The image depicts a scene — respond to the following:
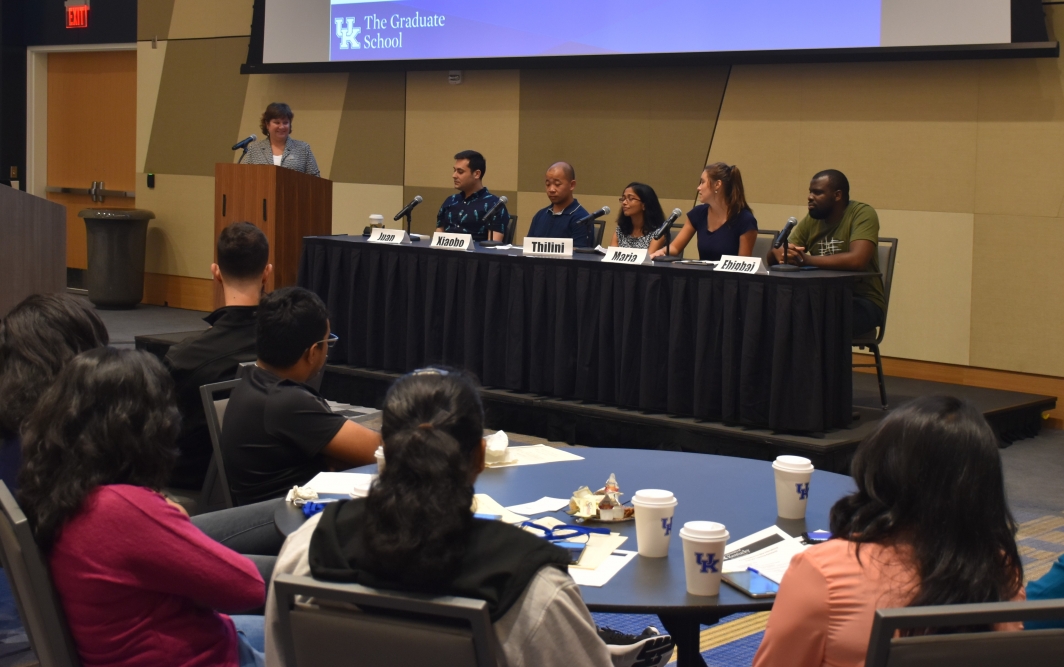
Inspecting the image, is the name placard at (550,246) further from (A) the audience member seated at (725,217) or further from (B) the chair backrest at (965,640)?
(B) the chair backrest at (965,640)

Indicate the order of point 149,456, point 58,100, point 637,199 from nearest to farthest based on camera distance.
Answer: point 149,456 < point 637,199 < point 58,100

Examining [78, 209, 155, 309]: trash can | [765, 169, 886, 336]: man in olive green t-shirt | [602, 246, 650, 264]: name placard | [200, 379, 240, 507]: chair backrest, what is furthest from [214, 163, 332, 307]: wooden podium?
[200, 379, 240, 507]: chair backrest

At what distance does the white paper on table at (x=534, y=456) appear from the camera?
239 cm

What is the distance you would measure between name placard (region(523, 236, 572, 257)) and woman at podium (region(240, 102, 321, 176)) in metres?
2.22

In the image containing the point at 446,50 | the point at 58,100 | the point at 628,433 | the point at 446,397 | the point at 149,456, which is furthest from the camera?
the point at 58,100

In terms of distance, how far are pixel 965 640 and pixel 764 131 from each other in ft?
18.2

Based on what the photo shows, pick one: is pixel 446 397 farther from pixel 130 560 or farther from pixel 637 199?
pixel 637 199

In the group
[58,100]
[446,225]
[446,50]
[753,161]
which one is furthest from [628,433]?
[58,100]

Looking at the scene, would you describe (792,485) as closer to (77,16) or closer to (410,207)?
(410,207)

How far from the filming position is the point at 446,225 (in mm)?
6156

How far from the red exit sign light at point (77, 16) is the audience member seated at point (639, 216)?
641 cm

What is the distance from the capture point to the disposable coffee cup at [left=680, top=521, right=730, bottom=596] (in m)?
1.56

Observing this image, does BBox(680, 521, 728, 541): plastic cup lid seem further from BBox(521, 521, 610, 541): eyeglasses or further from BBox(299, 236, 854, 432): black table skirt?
BBox(299, 236, 854, 432): black table skirt

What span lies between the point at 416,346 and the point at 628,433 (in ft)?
4.38
